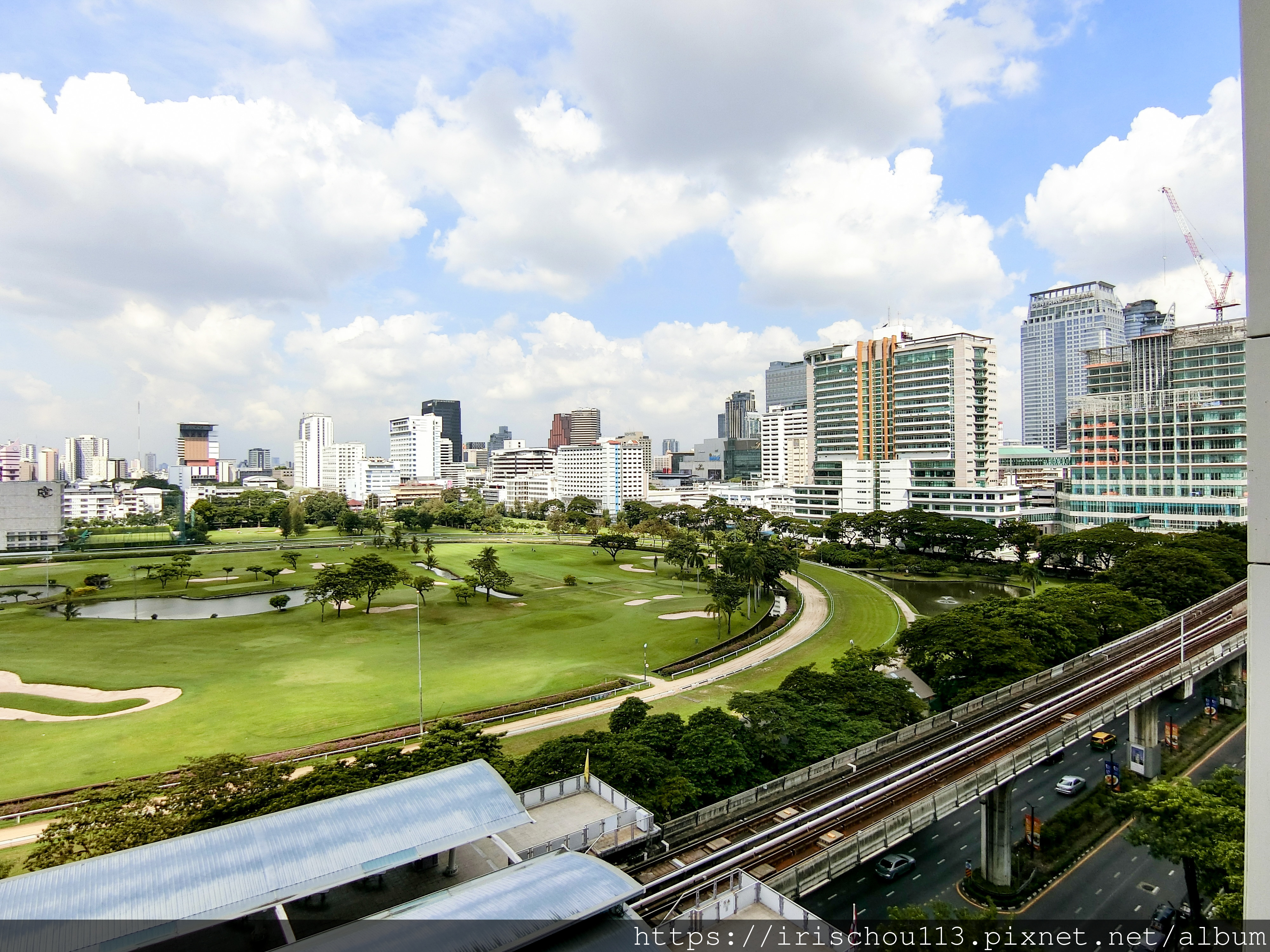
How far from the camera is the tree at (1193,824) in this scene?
1686 cm

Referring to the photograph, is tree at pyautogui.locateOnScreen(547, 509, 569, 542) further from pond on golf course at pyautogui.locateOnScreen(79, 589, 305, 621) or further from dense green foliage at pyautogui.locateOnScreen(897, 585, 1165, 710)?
dense green foliage at pyautogui.locateOnScreen(897, 585, 1165, 710)

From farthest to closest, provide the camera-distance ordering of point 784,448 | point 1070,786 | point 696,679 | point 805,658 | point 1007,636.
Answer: point 784,448
point 805,658
point 696,679
point 1007,636
point 1070,786

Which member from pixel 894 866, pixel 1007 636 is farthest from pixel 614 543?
pixel 894 866

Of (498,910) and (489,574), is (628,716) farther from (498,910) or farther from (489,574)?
(489,574)

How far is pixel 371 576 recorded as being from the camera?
56312mm

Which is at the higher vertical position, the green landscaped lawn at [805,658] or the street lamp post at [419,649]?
the street lamp post at [419,649]

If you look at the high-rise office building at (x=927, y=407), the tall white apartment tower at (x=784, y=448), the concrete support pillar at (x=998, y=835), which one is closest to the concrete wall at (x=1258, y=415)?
the concrete support pillar at (x=998, y=835)

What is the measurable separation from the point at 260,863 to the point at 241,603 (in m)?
57.0

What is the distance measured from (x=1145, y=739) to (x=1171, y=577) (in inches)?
1116

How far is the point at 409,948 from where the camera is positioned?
35.2 ft

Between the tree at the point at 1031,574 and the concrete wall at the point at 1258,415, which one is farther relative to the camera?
the tree at the point at 1031,574

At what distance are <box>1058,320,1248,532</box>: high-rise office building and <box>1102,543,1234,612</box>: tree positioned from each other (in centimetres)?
3099

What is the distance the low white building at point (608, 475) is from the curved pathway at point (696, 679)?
103 metres

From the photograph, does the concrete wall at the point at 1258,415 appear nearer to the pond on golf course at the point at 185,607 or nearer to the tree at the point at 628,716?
the tree at the point at 628,716
